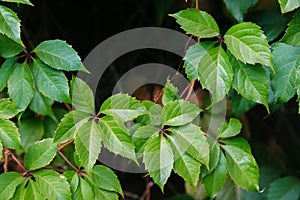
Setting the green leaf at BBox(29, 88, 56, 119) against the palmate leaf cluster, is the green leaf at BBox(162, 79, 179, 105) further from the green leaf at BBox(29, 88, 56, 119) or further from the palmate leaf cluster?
the green leaf at BBox(29, 88, 56, 119)

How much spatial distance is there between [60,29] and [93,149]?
29.5 inches

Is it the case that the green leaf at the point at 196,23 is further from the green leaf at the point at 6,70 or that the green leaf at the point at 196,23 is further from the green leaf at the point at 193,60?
the green leaf at the point at 6,70

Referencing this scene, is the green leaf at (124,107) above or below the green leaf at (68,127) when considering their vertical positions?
above

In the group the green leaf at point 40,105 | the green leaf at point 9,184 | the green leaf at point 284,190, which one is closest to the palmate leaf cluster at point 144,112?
the green leaf at point 9,184

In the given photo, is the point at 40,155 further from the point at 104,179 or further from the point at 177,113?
the point at 177,113

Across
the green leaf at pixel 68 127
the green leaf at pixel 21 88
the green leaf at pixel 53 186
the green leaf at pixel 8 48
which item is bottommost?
the green leaf at pixel 53 186

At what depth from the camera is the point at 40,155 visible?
2.94 ft

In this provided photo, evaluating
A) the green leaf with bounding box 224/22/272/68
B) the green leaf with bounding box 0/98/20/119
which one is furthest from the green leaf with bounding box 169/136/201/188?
the green leaf with bounding box 0/98/20/119

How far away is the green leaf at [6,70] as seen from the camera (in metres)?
0.91

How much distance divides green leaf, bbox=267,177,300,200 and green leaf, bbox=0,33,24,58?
0.75 meters

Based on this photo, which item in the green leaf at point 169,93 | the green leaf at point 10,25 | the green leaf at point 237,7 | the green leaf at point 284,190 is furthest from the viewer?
the green leaf at point 284,190

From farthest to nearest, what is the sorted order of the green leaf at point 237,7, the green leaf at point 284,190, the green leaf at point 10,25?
the green leaf at point 284,190, the green leaf at point 237,7, the green leaf at point 10,25

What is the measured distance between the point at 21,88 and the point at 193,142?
36 cm

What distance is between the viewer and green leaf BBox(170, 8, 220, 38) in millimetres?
885
